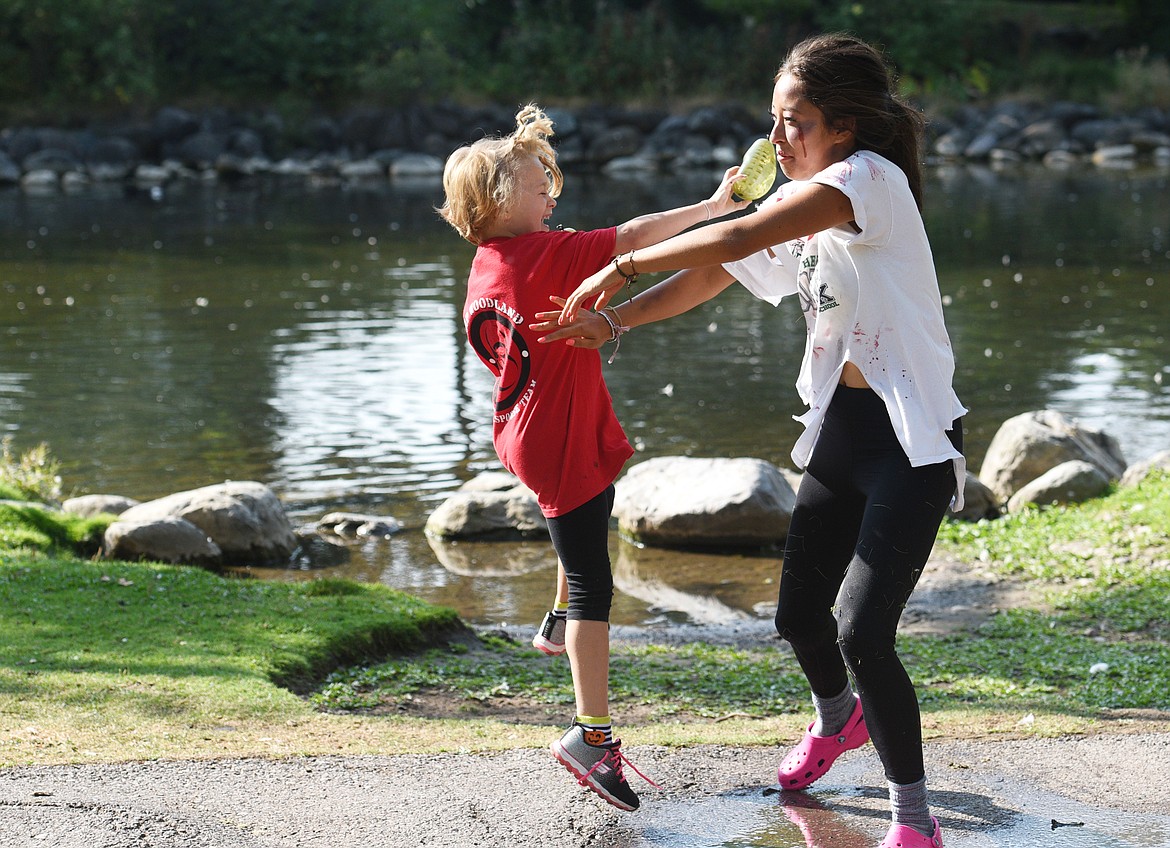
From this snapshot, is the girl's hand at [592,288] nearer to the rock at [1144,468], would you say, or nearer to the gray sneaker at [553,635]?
the gray sneaker at [553,635]

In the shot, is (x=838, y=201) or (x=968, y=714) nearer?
(x=838, y=201)

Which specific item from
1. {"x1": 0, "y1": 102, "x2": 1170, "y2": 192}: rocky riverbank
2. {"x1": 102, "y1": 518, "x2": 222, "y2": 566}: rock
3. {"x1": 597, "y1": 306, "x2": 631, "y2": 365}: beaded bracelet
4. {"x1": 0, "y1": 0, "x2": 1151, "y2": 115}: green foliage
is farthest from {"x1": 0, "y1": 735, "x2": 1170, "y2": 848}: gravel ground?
{"x1": 0, "y1": 0, "x2": 1151, "y2": 115}: green foliage

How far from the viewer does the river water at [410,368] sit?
9.03 meters

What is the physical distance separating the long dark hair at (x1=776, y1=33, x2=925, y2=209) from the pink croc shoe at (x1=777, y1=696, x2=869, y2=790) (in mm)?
1567

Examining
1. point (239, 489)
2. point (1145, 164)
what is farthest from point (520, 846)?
point (1145, 164)

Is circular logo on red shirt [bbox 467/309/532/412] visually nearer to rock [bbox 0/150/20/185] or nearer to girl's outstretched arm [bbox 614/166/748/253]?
girl's outstretched arm [bbox 614/166/748/253]

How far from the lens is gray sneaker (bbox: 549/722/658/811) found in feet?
12.7

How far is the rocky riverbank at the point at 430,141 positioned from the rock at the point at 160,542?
30166 millimetres

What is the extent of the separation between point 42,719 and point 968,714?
322 centimetres

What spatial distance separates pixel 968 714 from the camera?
200 inches

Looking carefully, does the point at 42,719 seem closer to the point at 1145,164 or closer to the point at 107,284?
the point at 107,284

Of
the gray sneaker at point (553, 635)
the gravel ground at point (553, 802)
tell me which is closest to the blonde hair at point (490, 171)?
the gray sneaker at point (553, 635)

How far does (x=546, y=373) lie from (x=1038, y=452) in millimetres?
6368

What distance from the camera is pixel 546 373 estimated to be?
3947mm
